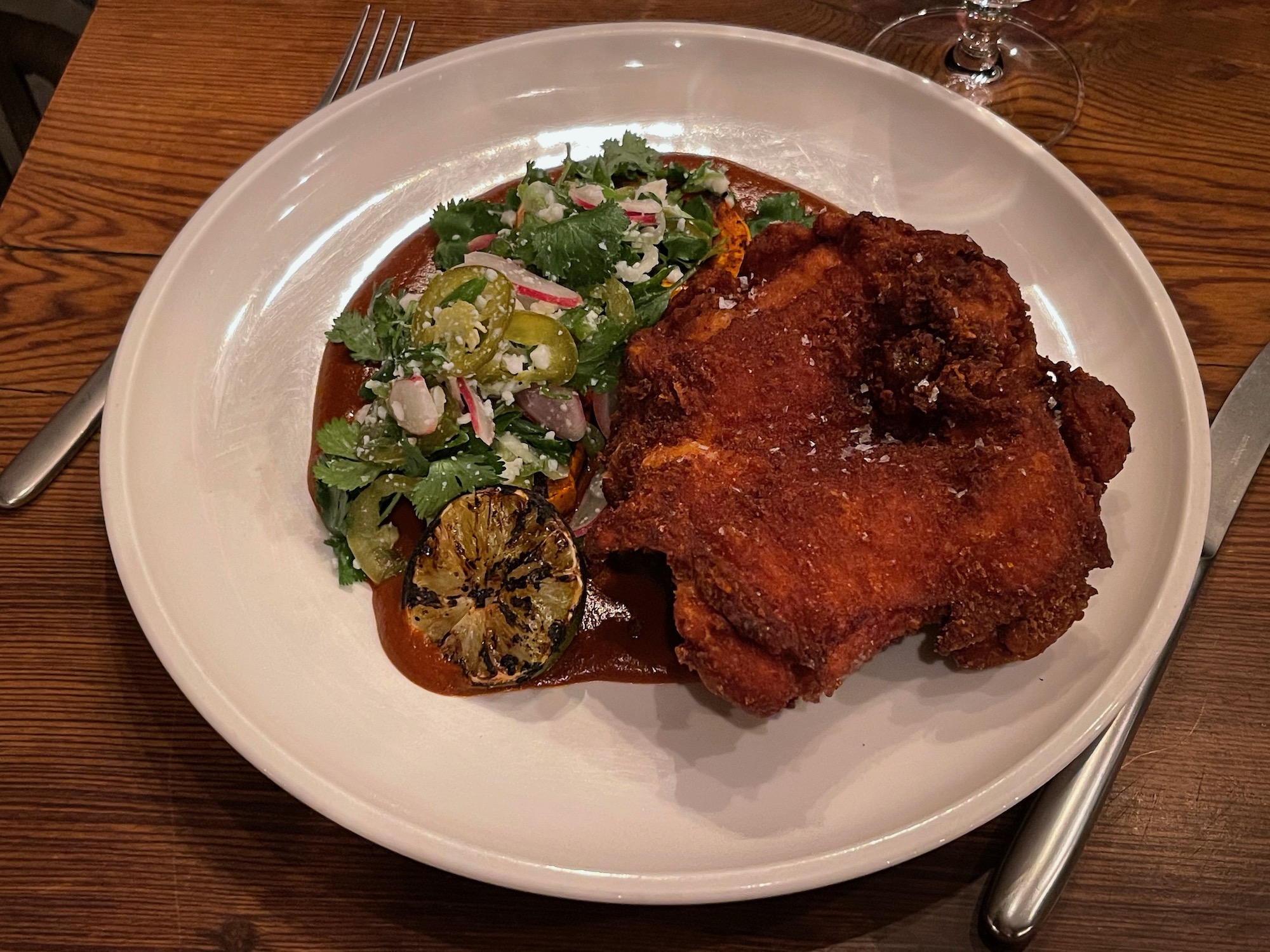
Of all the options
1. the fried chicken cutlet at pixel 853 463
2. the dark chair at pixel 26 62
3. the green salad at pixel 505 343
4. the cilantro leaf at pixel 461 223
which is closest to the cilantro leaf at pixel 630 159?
the green salad at pixel 505 343

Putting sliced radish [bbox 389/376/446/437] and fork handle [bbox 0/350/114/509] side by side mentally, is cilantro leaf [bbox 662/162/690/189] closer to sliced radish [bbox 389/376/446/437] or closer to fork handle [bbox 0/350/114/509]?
sliced radish [bbox 389/376/446/437]

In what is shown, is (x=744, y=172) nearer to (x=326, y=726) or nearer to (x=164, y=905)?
(x=326, y=726)

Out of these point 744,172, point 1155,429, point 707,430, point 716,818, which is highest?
point 744,172

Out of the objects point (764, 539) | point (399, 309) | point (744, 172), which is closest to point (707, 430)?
point (764, 539)

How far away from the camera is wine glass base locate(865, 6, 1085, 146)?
3.01 meters

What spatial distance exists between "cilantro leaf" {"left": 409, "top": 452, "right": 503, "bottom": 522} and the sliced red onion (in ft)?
0.81

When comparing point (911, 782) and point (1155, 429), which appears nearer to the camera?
point (911, 782)

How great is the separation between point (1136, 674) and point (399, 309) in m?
2.07

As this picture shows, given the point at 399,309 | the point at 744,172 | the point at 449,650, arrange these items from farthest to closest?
1. the point at 744,172
2. the point at 399,309
3. the point at 449,650

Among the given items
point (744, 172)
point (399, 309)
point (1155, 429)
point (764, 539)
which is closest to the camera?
point (764, 539)

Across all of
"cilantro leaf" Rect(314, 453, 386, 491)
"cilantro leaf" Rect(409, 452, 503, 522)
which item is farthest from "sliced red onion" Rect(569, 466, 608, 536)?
"cilantro leaf" Rect(314, 453, 386, 491)

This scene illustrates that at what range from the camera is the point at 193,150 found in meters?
2.88

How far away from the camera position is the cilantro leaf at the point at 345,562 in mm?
2117

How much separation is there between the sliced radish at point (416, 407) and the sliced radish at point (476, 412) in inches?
2.5
